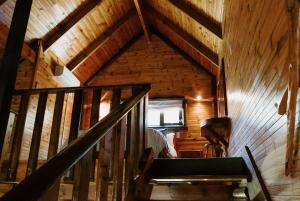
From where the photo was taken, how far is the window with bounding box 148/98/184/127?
22.5 ft

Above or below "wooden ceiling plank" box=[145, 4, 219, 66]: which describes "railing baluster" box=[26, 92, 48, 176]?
below

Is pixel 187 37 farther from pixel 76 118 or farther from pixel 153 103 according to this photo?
pixel 76 118

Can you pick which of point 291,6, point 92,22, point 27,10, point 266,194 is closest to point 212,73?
point 92,22

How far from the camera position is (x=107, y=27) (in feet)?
21.5

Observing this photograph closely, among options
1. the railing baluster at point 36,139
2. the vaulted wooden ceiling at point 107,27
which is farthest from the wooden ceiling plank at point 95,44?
the railing baluster at point 36,139

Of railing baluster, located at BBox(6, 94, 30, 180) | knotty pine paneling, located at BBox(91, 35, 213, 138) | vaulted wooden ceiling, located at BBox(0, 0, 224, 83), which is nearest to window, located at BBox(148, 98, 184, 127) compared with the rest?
knotty pine paneling, located at BBox(91, 35, 213, 138)

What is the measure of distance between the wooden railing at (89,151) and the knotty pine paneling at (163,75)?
458 cm

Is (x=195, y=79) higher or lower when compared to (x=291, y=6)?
higher

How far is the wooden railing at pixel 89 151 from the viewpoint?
0.76 metres

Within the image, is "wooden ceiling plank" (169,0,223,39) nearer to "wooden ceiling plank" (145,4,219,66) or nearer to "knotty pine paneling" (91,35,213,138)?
"wooden ceiling plank" (145,4,219,66)

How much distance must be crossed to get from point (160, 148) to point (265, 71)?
8.30 ft

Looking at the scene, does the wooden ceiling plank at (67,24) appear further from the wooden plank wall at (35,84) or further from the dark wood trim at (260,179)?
the dark wood trim at (260,179)

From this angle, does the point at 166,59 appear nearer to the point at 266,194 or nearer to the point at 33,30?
the point at 33,30

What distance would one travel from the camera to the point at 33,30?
5102mm
